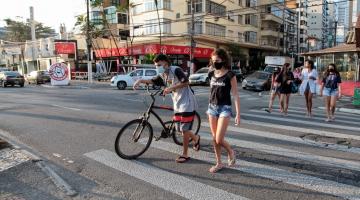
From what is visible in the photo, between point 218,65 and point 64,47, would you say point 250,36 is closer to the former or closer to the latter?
point 64,47

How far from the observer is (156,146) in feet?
21.8

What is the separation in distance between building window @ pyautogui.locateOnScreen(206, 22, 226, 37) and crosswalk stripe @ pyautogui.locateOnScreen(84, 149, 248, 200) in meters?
39.0

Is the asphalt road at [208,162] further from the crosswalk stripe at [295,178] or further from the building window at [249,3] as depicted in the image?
the building window at [249,3]

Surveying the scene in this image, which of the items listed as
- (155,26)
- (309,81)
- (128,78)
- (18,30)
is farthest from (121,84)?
(18,30)

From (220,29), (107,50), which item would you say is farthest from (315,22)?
(107,50)

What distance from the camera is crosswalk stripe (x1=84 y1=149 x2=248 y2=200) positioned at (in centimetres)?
437

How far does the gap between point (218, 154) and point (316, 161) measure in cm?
175

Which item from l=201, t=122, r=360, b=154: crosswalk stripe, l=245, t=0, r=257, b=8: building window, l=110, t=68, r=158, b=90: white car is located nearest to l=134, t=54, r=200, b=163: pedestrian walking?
l=201, t=122, r=360, b=154: crosswalk stripe

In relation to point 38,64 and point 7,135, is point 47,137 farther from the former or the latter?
point 38,64

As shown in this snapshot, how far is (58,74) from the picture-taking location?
30.7 metres

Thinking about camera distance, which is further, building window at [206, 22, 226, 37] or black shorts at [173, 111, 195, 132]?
building window at [206, 22, 226, 37]

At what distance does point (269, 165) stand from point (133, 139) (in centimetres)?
229

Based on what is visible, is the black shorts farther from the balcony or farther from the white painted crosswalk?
the balcony

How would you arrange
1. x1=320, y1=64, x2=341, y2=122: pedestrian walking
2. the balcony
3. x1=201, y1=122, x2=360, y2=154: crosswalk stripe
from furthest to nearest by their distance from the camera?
the balcony, x1=320, y1=64, x2=341, y2=122: pedestrian walking, x1=201, y1=122, x2=360, y2=154: crosswalk stripe
